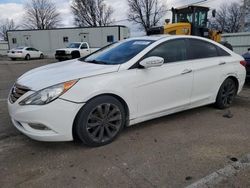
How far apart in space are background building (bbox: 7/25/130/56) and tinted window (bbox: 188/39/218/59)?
24909 mm

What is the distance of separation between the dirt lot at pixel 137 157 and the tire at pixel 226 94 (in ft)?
2.24

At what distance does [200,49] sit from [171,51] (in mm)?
731

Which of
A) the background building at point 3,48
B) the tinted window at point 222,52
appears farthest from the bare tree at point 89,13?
the tinted window at point 222,52

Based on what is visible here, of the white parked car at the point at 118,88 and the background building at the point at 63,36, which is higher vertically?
the background building at the point at 63,36

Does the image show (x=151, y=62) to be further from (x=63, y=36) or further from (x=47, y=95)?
(x=63, y=36)

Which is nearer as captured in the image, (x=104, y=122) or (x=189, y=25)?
(x=104, y=122)

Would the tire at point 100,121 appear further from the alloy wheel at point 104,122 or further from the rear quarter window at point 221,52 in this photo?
the rear quarter window at point 221,52

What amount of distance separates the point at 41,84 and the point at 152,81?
5.25ft

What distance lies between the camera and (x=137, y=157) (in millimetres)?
3096

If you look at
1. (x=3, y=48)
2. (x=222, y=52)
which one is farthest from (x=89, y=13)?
(x=222, y=52)

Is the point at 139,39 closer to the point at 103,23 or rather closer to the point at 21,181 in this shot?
the point at 21,181

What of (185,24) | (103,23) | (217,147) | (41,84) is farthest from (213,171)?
(103,23)

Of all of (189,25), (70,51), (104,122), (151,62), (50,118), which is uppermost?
(189,25)

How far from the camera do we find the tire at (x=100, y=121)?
3168 millimetres
